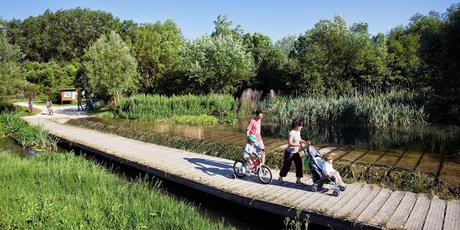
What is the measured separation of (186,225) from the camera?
545cm

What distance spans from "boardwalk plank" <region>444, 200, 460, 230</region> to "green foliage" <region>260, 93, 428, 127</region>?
9.66 m

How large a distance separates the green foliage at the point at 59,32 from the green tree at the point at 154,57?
119 ft

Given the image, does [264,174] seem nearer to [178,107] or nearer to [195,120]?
[195,120]

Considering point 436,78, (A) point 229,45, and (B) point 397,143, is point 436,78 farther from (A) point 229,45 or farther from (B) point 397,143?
(A) point 229,45

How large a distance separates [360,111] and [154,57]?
19.4 meters

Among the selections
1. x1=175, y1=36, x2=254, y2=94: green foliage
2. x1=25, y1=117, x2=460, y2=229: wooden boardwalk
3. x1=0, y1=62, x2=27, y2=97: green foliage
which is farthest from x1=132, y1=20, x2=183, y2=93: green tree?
x1=25, y1=117, x2=460, y2=229: wooden boardwalk

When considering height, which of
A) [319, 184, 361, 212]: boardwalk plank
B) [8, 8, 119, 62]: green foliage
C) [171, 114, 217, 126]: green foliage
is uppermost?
[8, 8, 119, 62]: green foliage

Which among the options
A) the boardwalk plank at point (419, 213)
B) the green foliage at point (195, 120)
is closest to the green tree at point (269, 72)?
the green foliage at point (195, 120)

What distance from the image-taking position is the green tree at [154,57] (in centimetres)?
3123

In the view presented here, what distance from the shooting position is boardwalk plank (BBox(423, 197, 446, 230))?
229 inches

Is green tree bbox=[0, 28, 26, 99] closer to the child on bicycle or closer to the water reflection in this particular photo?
the water reflection

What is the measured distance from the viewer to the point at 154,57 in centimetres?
3119

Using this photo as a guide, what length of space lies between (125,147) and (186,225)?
8986 mm

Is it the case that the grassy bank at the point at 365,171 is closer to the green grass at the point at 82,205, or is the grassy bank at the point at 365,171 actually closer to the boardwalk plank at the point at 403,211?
the boardwalk plank at the point at 403,211
